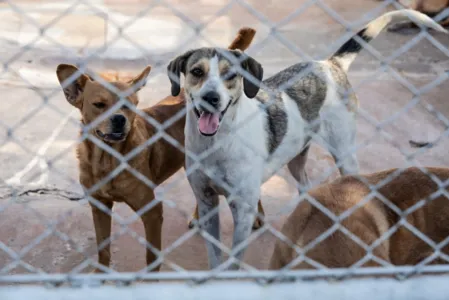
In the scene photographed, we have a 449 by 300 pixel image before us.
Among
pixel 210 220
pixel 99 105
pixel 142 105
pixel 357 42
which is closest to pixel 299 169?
pixel 357 42

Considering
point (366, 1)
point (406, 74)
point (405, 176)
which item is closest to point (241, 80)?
point (405, 176)

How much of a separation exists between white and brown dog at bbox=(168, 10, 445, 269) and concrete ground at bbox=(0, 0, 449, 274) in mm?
229

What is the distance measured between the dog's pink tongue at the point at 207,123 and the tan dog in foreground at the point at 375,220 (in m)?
0.58

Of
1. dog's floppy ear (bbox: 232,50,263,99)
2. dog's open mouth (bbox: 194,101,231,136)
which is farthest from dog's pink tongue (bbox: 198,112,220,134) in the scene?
dog's floppy ear (bbox: 232,50,263,99)

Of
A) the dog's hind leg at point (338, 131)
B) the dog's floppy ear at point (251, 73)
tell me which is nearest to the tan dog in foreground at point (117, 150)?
the dog's floppy ear at point (251, 73)

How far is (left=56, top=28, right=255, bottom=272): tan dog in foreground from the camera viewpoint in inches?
133

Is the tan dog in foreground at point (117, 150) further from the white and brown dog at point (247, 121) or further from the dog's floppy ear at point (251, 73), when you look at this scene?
the dog's floppy ear at point (251, 73)

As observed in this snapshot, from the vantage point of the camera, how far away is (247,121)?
3141 mm

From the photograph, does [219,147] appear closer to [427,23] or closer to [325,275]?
[427,23]

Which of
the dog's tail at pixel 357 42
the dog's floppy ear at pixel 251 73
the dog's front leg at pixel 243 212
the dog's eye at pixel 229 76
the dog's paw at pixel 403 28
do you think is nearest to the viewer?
the dog's eye at pixel 229 76

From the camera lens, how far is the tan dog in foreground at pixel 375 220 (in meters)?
2.74

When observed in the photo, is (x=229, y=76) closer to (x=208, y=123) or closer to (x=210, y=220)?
(x=208, y=123)

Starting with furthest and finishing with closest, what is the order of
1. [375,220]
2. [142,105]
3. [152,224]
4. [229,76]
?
[142,105] < [152,224] < [229,76] < [375,220]

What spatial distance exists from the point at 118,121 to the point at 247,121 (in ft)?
2.21
